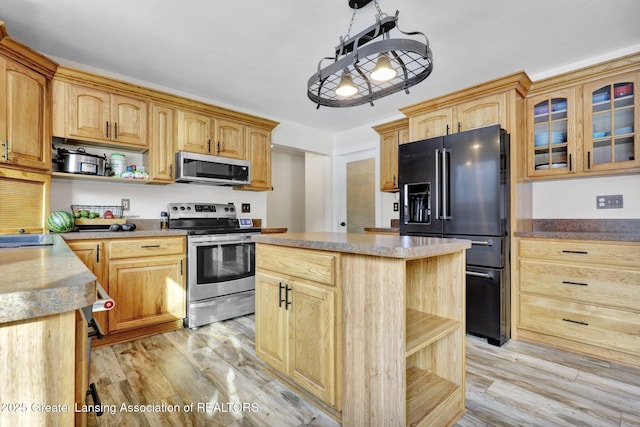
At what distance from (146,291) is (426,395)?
7.71ft

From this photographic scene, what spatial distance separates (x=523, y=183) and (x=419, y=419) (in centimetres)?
238

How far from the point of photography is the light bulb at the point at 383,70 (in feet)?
5.46

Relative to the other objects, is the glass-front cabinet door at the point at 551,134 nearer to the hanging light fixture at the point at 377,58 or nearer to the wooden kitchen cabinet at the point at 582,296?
the wooden kitchen cabinet at the point at 582,296

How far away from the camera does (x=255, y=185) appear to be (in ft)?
12.5

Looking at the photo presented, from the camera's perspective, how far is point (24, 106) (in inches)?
88.8

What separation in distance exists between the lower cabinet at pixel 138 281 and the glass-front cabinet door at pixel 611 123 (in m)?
3.68

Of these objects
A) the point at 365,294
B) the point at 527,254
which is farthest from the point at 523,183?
the point at 365,294

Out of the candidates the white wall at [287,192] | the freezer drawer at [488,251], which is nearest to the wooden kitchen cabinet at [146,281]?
the freezer drawer at [488,251]

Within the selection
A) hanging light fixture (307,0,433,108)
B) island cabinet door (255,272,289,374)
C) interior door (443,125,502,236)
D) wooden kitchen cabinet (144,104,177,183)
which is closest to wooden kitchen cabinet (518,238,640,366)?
interior door (443,125,502,236)

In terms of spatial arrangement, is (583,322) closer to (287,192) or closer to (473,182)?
(473,182)

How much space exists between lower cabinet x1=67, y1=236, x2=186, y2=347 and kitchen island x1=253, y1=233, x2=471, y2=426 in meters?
1.33

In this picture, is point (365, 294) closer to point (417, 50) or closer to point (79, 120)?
point (417, 50)

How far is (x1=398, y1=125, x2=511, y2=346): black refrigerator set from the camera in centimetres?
255

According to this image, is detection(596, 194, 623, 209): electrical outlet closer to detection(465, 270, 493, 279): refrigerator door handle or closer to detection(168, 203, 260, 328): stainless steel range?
detection(465, 270, 493, 279): refrigerator door handle
